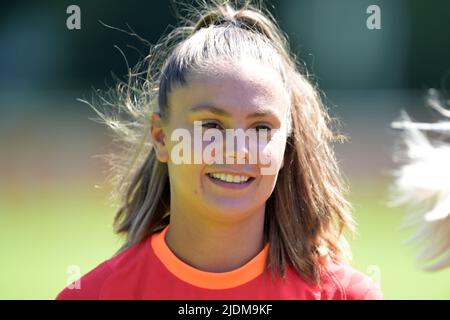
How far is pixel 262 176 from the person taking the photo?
1.65 meters

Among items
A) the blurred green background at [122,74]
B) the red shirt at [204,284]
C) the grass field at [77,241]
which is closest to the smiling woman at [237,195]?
the red shirt at [204,284]

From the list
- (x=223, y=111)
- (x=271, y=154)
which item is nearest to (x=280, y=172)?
(x=271, y=154)

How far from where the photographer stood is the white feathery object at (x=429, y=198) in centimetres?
171

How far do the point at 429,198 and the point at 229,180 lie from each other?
0.47 meters

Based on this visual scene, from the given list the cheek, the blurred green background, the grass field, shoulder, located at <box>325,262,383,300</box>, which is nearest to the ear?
the cheek

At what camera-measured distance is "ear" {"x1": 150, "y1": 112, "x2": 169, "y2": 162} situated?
1.80 m

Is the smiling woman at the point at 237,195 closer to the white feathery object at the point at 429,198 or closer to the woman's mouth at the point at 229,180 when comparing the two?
the woman's mouth at the point at 229,180

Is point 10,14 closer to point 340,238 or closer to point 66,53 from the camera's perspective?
point 66,53

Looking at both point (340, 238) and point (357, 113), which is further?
point (357, 113)

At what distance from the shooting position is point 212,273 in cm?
168

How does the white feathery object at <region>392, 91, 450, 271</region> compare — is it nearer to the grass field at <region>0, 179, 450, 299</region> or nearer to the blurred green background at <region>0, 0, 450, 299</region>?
the grass field at <region>0, 179, 450, 299</region>

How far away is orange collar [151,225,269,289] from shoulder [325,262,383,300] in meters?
0.16

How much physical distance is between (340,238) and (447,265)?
0.25 meters
